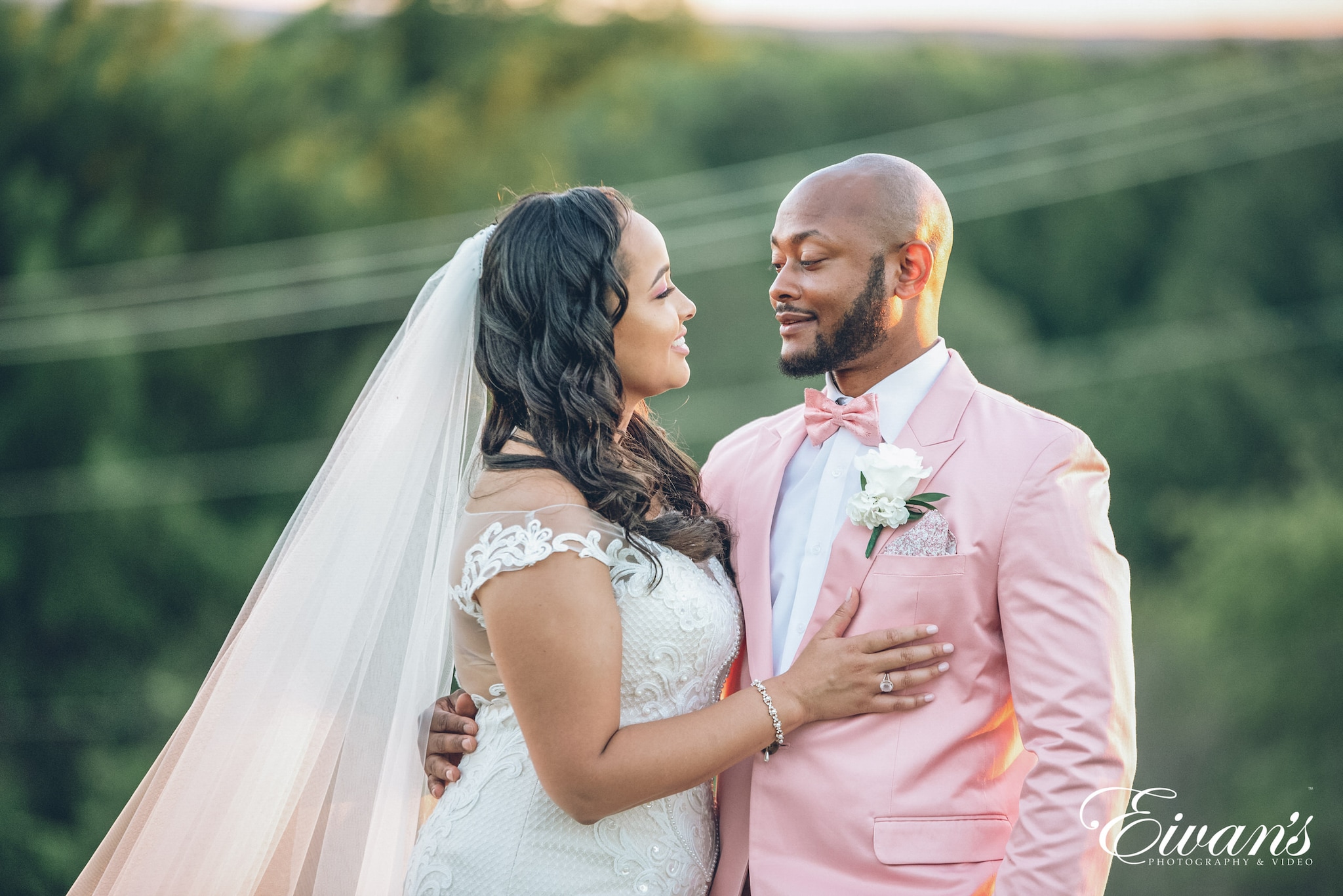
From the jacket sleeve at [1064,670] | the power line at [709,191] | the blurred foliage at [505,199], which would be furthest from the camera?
the power line at [709,191]

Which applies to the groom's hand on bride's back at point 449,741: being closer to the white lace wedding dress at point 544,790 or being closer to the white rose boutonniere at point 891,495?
the white lace wedding dress at point 544,790

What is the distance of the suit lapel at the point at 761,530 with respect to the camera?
117 inches

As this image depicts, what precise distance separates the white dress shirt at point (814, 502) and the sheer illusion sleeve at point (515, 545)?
1.24 feet

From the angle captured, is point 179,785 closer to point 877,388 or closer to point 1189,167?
point 877,388

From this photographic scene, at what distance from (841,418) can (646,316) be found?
511 mm

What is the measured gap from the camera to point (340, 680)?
9.66 feet

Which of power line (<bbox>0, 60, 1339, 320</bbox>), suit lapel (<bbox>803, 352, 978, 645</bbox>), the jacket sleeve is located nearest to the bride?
suit lapel (<bbox>803, 352, 978, 645</bbox>)

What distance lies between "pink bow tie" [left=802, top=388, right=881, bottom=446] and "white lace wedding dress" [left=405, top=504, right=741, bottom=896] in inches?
18.1

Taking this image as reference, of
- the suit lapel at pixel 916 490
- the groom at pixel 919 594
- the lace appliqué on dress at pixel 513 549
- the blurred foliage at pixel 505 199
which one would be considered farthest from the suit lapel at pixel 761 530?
the blurred foliage at pixel 505 199

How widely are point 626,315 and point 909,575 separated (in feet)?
2.82

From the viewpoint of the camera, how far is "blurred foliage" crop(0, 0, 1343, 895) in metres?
17.5

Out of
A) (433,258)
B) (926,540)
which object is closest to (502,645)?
(926,540)

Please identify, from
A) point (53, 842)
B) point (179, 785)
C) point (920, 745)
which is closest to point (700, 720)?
point (920, 745)

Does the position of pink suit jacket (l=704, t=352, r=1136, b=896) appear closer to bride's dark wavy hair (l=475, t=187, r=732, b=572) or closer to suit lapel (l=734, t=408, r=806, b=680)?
suit lapel (l=734, t=408, r=806, b=680)
